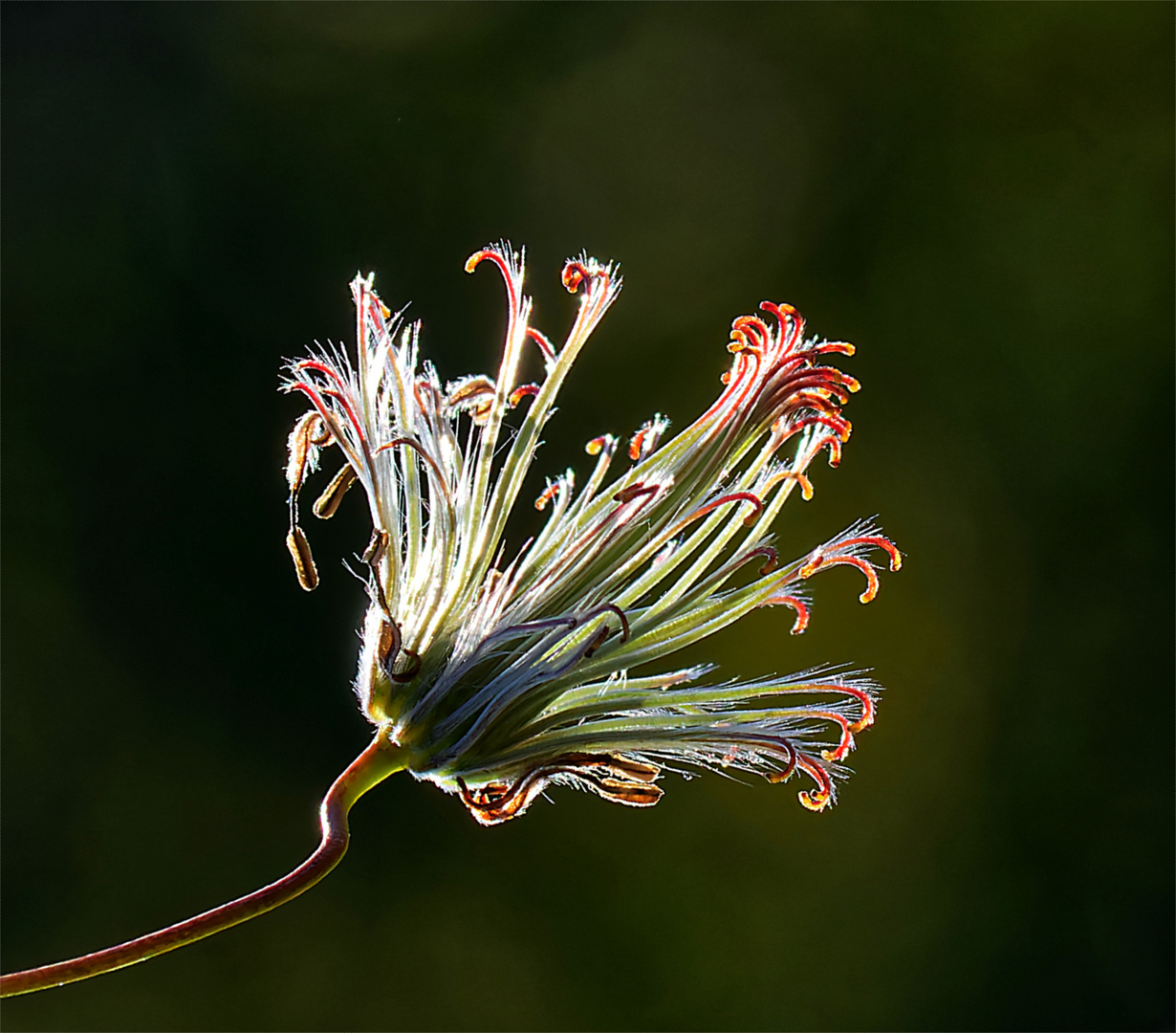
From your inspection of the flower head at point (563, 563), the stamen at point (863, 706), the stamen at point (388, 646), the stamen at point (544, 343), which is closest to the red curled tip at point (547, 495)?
the flower head at point (563, 563)

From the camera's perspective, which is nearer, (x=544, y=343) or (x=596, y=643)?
(x=596, y=643)

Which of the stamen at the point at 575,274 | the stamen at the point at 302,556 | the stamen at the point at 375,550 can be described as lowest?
the stamen at the point at 375,550

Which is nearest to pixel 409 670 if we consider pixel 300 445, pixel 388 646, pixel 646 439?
pixel 388 646

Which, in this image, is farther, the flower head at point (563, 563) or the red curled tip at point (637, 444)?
the red curled tip at point (637, 444)

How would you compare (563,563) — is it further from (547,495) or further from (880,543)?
(880,543)

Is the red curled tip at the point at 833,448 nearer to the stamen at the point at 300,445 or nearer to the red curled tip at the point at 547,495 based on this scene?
the red curled tip at the point at 547,495

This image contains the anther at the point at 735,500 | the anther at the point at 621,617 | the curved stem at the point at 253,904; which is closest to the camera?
the curved stem at the point at 253,904
